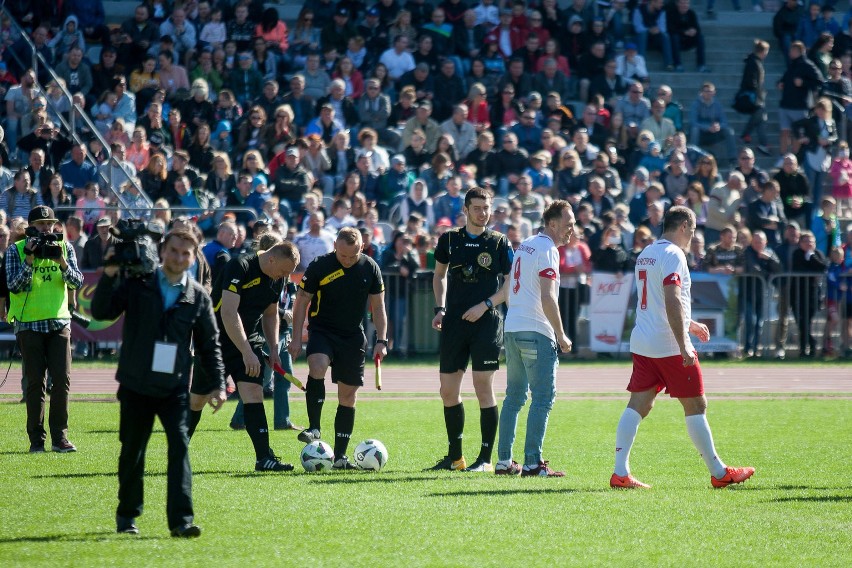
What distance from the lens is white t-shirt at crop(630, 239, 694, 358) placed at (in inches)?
376

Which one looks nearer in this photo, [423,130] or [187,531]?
[187,531]

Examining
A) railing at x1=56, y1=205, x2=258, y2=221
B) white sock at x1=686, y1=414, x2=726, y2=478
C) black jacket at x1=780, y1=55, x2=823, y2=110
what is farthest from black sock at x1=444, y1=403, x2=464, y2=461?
black jacket at x1=780, y1=55, x2=823, y2=110

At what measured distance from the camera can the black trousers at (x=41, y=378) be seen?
11531mm

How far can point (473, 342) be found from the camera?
35.6 ft

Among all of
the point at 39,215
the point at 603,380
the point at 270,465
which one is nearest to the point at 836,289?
the point at 603,380

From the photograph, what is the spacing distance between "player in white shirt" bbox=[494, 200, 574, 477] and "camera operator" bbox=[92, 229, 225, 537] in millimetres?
3149

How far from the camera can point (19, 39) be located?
75.5 ft

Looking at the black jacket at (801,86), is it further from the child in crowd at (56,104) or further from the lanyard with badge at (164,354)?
the lanyard with badge at (164,354)

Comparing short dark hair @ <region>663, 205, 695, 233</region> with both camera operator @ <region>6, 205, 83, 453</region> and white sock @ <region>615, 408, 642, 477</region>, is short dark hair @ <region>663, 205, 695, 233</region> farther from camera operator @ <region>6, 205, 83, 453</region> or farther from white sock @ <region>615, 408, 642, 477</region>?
camera operator @ <region>6, 205, 83, 453</region>

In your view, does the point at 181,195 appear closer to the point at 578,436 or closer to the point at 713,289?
the point at 713,289

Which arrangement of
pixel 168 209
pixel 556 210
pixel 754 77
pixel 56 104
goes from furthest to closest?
pixel 754 77 < pixel 56 104 < pixel 168 209 < pixel 556 210

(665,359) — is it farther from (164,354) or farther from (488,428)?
(164,354)

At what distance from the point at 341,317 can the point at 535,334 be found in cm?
178

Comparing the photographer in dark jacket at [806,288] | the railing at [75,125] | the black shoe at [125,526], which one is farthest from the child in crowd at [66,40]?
the black shoe at [125,526]
